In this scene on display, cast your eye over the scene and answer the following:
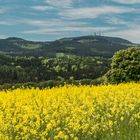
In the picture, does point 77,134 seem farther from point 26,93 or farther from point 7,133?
point 26,93

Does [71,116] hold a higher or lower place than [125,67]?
higher

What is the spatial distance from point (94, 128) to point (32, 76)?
177 meters

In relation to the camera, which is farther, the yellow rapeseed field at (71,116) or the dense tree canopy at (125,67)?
the dense tree canopy at (125,67)

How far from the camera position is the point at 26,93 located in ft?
66.3

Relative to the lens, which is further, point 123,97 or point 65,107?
point 123,97

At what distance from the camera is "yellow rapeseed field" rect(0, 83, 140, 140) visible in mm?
12258

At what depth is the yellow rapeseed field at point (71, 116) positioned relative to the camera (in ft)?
40.2

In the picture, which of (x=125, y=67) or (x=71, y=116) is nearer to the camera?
(x=71, y=116)

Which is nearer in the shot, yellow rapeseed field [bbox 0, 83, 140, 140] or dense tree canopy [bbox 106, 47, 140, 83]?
yellow rapeseed field [bbox 0, 83, 140, 140]

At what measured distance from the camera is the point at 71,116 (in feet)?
47.0

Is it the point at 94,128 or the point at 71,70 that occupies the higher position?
the point at 94,128

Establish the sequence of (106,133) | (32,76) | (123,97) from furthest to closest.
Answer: (32,76) < (123,97) < (106,133)

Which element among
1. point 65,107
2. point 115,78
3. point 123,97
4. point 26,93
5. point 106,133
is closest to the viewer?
point 106,133

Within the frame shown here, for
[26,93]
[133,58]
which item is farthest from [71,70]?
[26,93]
